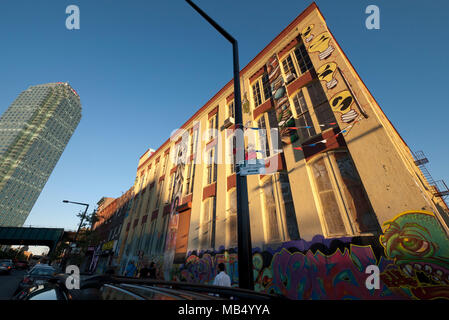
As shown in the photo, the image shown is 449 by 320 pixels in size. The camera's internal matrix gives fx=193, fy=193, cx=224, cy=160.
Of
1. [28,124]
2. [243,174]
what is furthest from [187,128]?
[28,124]

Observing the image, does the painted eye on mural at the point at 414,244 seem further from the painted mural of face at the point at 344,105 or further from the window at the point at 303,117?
the window at the point at 303,117

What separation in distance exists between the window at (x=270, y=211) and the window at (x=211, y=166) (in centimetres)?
450

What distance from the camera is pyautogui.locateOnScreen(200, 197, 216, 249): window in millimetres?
11453

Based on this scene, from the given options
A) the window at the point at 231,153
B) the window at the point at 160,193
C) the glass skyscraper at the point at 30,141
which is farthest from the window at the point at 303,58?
the glass skyscraper at the point at 30,141

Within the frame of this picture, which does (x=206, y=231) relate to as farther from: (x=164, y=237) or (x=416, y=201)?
(x=416, y=201)

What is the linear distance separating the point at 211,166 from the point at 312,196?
27.2ft

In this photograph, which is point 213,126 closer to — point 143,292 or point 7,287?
point 143,292

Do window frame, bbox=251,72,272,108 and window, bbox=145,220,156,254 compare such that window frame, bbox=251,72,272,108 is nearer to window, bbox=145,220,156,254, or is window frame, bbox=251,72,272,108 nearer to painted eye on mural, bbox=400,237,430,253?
painted eye on mural, bbox=400,237,430,253

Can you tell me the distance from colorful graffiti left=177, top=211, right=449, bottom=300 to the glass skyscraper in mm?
173615

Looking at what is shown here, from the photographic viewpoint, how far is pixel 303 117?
934 cm

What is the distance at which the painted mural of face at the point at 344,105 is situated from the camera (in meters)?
7.38

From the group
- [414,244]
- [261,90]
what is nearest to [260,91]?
[261,90]

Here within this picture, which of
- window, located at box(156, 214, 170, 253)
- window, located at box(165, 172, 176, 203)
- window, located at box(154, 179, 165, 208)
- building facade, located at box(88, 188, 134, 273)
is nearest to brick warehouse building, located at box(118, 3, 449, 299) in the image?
window, located at box(156, 214, 170, 253)

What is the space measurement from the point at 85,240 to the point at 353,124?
36975 mm
